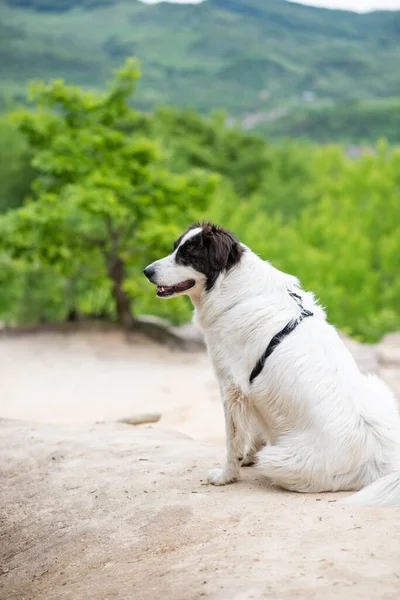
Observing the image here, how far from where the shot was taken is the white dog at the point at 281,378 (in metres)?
3.85

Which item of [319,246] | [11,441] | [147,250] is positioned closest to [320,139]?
[319,246]

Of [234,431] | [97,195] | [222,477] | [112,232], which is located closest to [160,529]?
[222,477]

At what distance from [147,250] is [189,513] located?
37.2 feet

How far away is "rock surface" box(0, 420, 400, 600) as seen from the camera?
106 inches

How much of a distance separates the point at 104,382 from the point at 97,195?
13.3ft

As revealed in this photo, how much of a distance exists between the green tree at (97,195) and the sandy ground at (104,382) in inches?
65.4

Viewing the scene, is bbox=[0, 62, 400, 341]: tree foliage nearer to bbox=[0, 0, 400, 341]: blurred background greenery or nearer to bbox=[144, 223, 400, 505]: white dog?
bbox=[0, 0, 400, 341]: blurred background greenery

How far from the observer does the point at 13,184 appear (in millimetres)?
31188

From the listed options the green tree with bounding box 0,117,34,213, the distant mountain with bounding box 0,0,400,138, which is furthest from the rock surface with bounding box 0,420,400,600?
the distant mountain with bounding box 0,0,400,138

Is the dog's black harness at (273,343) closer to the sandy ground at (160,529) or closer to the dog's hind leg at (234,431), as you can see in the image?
the dog's hind leg at (234,431)

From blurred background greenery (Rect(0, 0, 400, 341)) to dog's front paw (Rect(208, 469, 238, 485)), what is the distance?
32.9ft

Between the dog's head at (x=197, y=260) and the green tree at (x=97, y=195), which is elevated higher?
the dog's head at (x=197, y=260)

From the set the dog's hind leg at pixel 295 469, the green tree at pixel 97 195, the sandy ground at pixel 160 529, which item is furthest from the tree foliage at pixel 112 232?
the dog's hind leg at pixel 295 469

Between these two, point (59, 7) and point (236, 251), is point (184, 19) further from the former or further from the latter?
point (236, 251)
